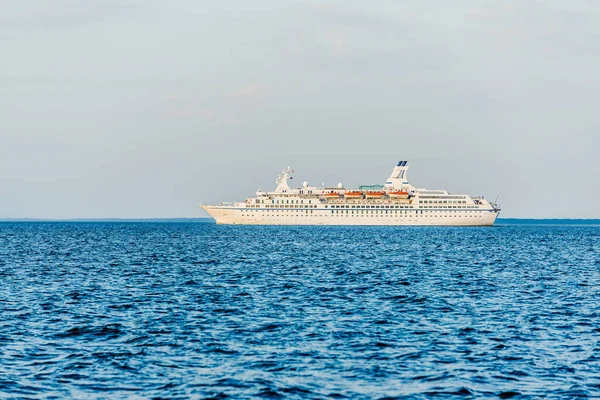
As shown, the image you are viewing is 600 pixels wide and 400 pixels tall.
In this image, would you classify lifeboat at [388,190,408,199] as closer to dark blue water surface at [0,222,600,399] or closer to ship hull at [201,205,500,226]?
ship hull at [201,205,500,226]

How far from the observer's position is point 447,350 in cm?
2027

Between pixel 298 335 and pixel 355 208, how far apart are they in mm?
150956

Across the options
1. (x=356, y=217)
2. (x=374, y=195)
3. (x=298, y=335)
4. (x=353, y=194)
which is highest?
(x=353, y=194)

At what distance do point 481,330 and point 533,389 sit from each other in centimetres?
704

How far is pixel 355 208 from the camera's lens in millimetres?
172750

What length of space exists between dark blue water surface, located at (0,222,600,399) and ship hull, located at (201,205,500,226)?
12851cm

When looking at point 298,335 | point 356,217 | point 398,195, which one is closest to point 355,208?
point 356,217

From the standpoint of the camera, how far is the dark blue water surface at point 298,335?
1670 centimetres

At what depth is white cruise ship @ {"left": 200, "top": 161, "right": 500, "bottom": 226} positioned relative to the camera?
557 ft

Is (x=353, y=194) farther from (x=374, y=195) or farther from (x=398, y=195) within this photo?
(x=398, y=195)

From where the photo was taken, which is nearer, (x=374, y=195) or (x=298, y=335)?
(x=298, y=335)

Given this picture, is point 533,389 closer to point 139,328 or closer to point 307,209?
point 139,328

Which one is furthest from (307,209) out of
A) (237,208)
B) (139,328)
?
(139,328)

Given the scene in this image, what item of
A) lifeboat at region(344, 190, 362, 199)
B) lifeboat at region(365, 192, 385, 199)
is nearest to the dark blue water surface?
lifeboat at region(344, 190, 362, 199)
